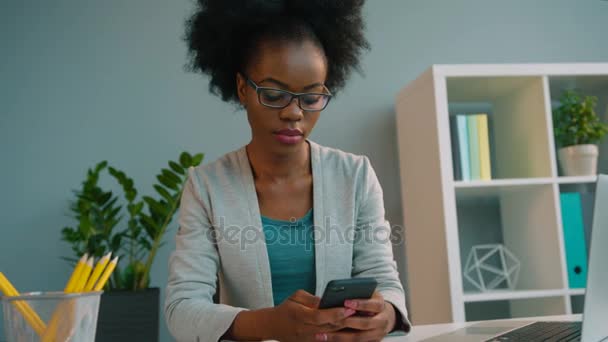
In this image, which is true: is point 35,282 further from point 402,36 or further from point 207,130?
point 402,36

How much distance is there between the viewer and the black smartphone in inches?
35.2

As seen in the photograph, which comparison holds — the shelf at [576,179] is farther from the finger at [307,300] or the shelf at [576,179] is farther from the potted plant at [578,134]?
the finger at [307,300]

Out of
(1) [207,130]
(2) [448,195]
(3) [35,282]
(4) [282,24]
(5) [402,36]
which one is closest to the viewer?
(4) [282,24]

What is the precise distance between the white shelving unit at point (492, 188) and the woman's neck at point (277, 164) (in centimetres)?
81

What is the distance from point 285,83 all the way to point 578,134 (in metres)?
1.53

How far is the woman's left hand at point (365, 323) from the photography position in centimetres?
97

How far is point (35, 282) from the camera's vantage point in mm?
2309

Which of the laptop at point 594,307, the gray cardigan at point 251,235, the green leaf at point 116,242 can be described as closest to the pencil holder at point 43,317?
the gray cardigan at point 251,235

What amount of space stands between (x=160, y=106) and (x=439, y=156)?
1176 millimetres

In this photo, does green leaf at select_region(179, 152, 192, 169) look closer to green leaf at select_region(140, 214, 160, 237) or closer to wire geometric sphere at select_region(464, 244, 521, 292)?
green leaf at select_region(140, 214, 160, 237)

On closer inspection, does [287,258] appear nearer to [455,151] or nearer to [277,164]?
[277,164]

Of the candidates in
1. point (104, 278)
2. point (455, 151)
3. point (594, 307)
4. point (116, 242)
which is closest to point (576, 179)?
point (455, 151)

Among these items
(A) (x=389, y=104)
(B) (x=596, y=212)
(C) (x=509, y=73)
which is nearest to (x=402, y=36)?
(A) (x=389, y=104)

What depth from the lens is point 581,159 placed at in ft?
7.46
